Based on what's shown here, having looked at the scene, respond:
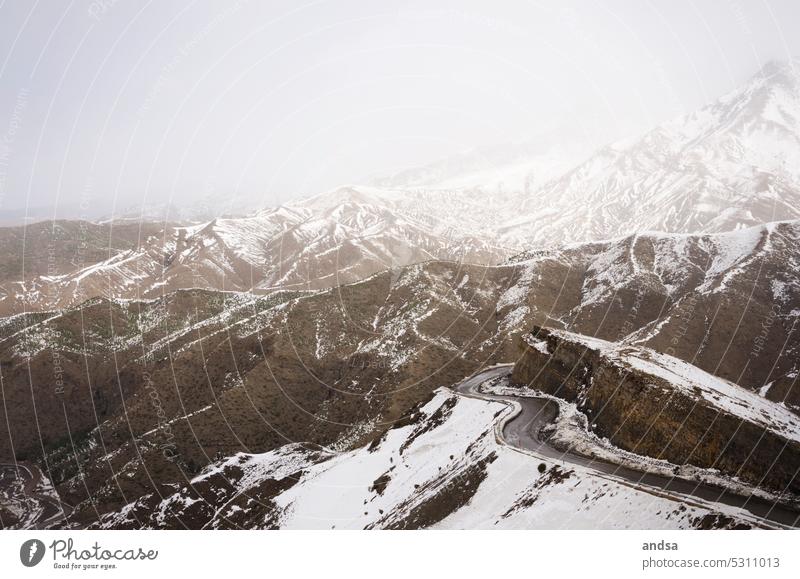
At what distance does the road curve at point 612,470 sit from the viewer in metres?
22.2

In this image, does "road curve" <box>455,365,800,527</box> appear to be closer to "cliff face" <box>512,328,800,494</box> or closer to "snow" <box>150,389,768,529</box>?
→ "snow" <box>150,389,768,529</box>

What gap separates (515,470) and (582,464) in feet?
12.7

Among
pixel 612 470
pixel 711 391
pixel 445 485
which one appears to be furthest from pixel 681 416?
pixel 445 485

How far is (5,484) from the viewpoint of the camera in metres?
76.1

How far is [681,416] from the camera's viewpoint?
31750 millimetres

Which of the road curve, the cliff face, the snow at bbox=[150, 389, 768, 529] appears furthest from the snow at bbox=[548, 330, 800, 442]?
the snow at bbox=[150, 389, 768, 529]

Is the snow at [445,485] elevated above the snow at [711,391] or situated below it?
below

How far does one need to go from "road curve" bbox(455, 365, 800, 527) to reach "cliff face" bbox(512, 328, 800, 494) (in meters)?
2.95

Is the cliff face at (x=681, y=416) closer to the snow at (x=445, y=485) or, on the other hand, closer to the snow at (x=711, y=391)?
the snow at (x=711, y=391)

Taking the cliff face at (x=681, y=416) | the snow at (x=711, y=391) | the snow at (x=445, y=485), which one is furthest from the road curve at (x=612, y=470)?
the snow at (x=711, y=391)

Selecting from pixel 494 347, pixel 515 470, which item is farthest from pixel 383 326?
pixel 515 470

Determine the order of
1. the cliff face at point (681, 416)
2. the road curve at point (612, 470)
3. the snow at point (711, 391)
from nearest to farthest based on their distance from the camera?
the road curve at point (612, 470) < the cliff face at point (681, 416) < the snow at point (711, 391)

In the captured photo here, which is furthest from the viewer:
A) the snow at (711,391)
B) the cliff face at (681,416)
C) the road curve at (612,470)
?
the snow at (711,391)

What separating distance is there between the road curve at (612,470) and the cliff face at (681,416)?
295 centimetres
